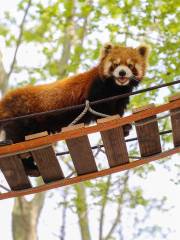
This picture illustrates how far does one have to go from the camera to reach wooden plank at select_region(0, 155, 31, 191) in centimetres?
433

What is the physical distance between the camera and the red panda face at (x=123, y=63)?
16.1ft

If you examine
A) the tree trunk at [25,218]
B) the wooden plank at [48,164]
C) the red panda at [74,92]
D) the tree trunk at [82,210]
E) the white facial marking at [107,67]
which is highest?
the white facial marking at [107,67]

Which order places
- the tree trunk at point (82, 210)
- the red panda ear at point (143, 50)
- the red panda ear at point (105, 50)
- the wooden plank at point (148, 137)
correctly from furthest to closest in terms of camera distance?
the tree trunk at point (82, 210)
the red panda ear at point (143, 50)
the red panda ear at point (105, 50)
the wooden plank at point (148, 137)

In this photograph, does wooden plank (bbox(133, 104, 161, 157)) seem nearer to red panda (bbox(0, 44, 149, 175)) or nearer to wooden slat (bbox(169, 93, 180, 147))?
wooden slat (bbox(169, 93, 180, 147))

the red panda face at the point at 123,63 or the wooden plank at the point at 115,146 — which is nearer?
Answer: the wooden plank at the point at 115,146

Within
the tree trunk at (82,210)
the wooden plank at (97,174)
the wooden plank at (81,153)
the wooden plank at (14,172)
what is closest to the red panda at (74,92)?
the wooden plank at (14,172)

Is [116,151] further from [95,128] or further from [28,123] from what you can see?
[28,123]

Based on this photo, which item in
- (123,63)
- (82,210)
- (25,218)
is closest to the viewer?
(123,63)

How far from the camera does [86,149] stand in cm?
424

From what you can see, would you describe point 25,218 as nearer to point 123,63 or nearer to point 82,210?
point 82,210

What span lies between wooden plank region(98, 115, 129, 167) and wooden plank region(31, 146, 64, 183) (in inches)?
18.7

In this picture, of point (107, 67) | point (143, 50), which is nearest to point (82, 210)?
point (143, 50)

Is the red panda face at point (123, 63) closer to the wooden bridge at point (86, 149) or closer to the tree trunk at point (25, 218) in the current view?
the wooden bridge at point (86, 149)

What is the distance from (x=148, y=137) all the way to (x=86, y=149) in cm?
57
